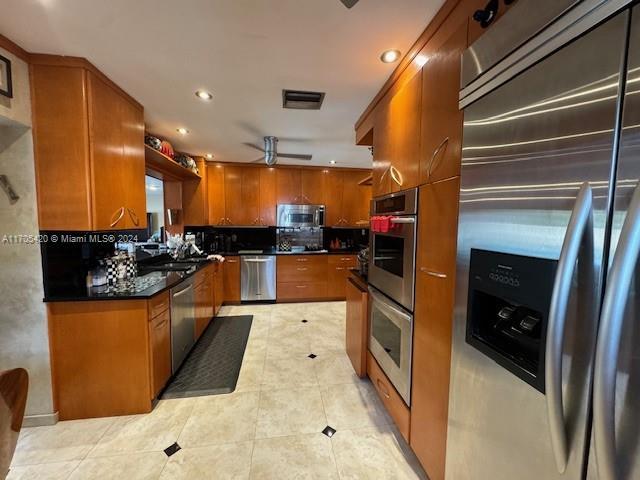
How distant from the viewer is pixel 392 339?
5.80 ft

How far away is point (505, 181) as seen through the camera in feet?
2.76

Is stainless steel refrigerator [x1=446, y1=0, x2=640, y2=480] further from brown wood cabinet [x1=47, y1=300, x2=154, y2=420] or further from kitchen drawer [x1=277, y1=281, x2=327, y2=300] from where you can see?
kitchen drawer [x1=277, y1=281, x2=327, y2=300]

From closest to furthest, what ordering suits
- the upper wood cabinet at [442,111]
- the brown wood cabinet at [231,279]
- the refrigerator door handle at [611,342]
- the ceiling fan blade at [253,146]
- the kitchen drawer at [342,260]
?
the refrigerator door handle at [611,342]
the upper wood cabinet at [442,111]
the ceiling fan blade at [253,146]
the brown wood cabinet at [231,279]
the kitchen drawer at [342,260]

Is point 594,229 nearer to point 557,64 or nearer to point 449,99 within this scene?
point 557,64

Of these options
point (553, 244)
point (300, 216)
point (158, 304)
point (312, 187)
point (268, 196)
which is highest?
point (312, 187)

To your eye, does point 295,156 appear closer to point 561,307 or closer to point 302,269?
point 302,269

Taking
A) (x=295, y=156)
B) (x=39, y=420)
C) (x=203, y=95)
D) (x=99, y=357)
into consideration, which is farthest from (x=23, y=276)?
(x=295, y=156)

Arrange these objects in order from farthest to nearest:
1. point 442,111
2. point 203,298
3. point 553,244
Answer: point 203,298, point 442,111, point 553,244

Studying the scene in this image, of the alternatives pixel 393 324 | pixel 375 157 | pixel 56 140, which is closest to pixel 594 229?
pixel 393 324

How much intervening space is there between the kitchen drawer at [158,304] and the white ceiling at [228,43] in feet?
5.27

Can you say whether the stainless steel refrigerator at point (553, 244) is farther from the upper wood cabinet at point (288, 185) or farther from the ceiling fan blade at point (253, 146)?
the upper wood cabinet at point (288, 185)

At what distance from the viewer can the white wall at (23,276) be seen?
170 cm

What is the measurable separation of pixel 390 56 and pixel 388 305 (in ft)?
5.10

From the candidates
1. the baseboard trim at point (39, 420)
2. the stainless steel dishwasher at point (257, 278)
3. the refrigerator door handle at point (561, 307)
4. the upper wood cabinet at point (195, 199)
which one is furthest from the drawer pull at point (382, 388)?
the upper wood cabinet at point (195, 199)
